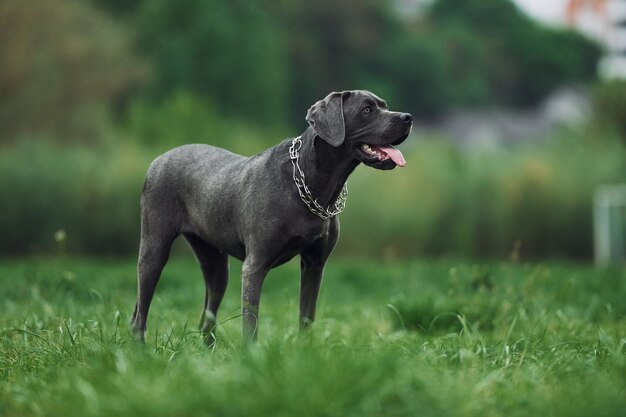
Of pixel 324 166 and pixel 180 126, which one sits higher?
pixel 180 126

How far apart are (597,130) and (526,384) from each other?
1629cm

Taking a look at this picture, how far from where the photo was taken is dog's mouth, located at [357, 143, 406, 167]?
164 inches

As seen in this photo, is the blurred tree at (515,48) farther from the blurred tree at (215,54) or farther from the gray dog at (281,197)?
the gray dog at (281,197)

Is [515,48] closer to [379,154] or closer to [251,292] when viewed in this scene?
[379,154]

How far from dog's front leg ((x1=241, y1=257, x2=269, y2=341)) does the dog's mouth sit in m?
0.78

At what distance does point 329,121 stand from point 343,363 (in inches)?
59.2

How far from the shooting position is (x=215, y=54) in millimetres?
27469

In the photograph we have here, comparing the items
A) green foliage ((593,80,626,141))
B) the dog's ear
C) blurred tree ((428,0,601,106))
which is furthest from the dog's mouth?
blurred tree ((428,0,601,106))

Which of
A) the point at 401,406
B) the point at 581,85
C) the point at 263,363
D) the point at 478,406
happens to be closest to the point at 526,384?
the point at 478,406

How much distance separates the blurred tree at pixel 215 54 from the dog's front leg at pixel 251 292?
22651 millimetres

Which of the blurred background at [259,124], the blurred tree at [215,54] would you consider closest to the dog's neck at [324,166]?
the blurred background at [259,124]

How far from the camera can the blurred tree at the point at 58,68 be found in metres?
17.8

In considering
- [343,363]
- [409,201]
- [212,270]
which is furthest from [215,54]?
[343,363]

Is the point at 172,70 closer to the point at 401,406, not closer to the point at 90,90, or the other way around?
the point at 90,90
